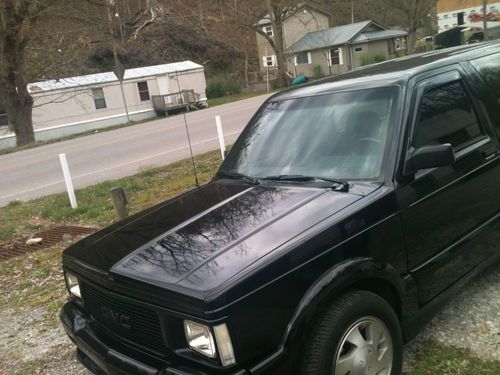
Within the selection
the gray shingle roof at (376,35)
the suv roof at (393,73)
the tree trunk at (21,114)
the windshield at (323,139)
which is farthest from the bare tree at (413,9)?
the windshield at (323,139)

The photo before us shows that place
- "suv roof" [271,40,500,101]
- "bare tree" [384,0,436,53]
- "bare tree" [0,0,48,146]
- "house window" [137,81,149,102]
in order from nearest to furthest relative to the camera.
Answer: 1. "suv roof" [271,40,500,101]
2. "bare tree" [0,0,48,146]
3. "bare tree" [384,0,436,53]
4. "house window" [137,81,149,102]

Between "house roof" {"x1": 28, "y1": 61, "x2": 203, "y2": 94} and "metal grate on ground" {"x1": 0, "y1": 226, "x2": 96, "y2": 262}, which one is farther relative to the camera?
"house roof" {"x1": 28, "y1": 61, "x2": 203, "y2": 94}

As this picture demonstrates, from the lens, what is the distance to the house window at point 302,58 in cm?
5491

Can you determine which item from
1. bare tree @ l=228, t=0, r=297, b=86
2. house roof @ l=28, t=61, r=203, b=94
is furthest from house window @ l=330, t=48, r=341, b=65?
house roof @ l=28, t=61, r=203, b=94

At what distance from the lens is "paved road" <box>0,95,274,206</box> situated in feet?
38.8

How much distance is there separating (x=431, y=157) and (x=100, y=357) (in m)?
2.13

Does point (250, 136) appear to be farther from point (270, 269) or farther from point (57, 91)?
point (57, 91)

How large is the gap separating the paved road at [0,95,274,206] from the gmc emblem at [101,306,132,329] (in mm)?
8843

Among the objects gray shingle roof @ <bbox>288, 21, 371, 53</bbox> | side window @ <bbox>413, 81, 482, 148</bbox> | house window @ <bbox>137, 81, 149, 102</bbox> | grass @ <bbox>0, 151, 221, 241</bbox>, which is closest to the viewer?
side window @ <bbox>413, 81, 482, 148</bbox>

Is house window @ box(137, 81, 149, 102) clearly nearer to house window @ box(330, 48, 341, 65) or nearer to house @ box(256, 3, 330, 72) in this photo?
house @ box(256, 3, 330, 72)

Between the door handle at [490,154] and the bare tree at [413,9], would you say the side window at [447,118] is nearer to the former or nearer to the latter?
the door handle at [490,154]

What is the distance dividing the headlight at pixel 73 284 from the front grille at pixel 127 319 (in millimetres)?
204

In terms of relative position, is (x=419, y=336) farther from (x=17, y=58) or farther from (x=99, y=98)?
(x=99, y=98)

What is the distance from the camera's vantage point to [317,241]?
8.16 feet
